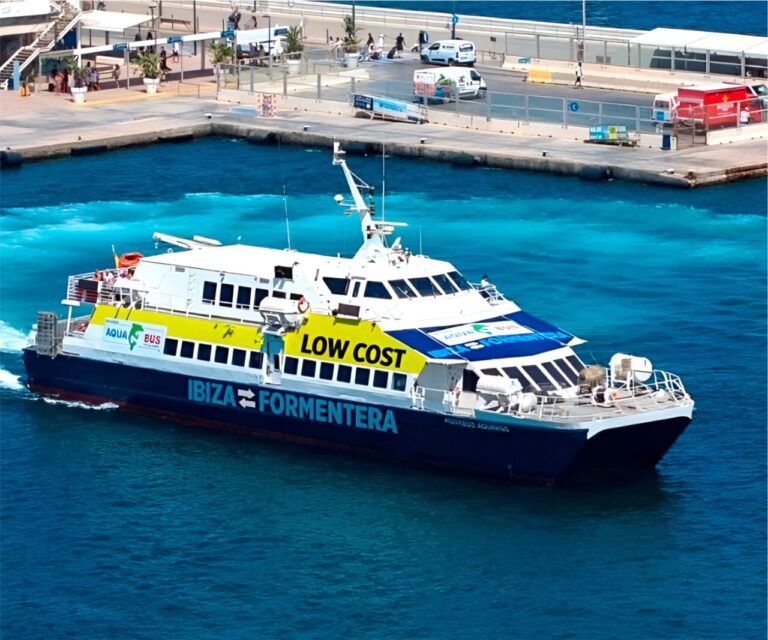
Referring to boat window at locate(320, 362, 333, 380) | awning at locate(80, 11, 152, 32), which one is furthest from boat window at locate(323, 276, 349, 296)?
awning at locate(80, 11, 152, 32)

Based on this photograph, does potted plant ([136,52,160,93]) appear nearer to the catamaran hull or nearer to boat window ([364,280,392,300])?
the catamaran hull

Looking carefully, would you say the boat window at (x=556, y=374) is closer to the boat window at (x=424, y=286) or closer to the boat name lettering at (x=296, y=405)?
the boat window at (x=424, y=286)

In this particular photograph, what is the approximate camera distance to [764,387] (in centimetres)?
6159

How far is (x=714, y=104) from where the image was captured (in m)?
96.6

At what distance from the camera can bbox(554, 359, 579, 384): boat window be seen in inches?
2130

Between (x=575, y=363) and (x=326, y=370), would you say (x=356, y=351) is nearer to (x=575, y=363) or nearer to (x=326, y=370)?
(x=326, y=370)

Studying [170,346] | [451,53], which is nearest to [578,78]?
[451,53]

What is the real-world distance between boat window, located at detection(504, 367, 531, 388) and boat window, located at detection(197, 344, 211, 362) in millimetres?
9981

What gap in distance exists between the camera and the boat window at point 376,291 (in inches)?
2196

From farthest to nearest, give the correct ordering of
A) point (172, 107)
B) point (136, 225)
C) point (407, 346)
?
point (172, 107) → point (136, 225) → point (407, 346)

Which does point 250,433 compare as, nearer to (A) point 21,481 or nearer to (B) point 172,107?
(A) point 21,481

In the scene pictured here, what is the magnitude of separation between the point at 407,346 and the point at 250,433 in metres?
6.69

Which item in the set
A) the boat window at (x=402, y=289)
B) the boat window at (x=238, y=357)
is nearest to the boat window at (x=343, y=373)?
the boat window at (x=402, y=289)

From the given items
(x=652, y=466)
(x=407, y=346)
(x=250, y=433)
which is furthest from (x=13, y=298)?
(x=652, y=466)
